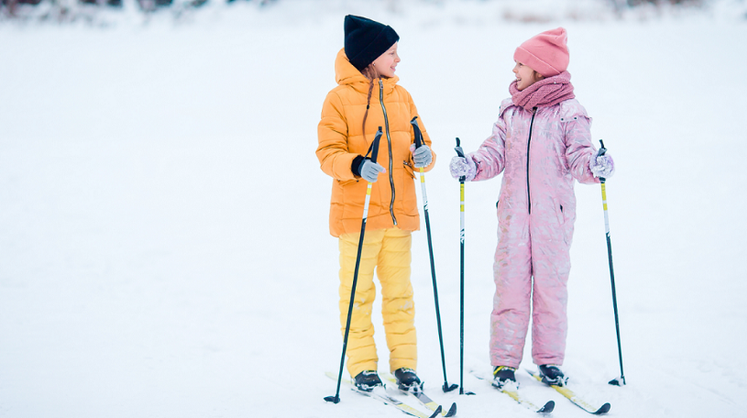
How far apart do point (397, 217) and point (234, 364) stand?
1.41m

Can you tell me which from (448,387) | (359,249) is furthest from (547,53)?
(448,387)

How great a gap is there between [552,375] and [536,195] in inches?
37.4

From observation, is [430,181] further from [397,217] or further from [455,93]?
[397,217]

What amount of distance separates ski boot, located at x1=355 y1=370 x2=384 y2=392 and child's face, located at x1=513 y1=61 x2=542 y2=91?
173 centimetres

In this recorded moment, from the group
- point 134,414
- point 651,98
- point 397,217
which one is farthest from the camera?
point 651,98

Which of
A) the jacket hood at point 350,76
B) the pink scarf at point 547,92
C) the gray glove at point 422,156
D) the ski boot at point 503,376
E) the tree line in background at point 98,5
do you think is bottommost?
the ski boot at point 503,376

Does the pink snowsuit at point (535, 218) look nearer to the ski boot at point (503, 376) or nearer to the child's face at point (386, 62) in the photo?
the ski boot at point (503, 376)

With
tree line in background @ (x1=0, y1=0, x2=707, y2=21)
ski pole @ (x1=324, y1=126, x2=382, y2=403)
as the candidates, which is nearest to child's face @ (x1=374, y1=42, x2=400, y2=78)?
ski pole @ (x1=324, y1=126, x2=382, y2=403)

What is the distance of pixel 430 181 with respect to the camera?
6281mm

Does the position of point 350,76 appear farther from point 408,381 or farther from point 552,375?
point 552,375

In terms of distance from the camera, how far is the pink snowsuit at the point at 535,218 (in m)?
2.71

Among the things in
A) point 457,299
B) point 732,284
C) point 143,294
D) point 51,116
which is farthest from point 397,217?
point 51,116

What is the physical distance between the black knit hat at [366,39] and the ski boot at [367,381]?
5.24 feet

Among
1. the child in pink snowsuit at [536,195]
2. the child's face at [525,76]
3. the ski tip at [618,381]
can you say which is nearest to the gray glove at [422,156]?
Answer: the child in pink snowsuit at [536,195]
